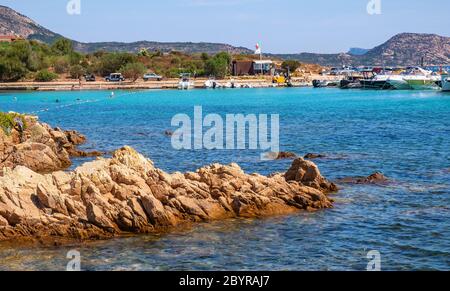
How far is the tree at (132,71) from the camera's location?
176375 mm

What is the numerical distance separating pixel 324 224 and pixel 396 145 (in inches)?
1009

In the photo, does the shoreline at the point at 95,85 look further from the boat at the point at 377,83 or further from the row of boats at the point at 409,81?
the row of boats at the point at 409,81

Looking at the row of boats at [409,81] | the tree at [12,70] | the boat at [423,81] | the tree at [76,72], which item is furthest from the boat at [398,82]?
the tree at [12,70]

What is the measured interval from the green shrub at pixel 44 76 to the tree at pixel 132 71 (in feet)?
61.0

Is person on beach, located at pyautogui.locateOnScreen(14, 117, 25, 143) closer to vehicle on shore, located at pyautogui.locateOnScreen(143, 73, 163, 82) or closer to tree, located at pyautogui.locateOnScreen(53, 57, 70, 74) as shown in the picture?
vehicle on shore, located at pyautogui.locateOnScreen(143, 73, 163, 82)

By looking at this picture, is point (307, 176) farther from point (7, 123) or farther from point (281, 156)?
point (7, 123)

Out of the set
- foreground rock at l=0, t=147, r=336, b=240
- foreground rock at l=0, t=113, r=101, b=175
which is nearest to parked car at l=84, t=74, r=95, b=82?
foreground rock at l=0, t=113, r=101, b=175

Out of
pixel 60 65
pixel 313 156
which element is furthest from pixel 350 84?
pixel 313 156

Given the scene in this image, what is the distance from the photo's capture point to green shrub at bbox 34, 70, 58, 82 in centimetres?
16775

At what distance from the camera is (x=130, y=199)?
2283 centimetres

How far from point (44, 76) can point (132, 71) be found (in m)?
22.7
